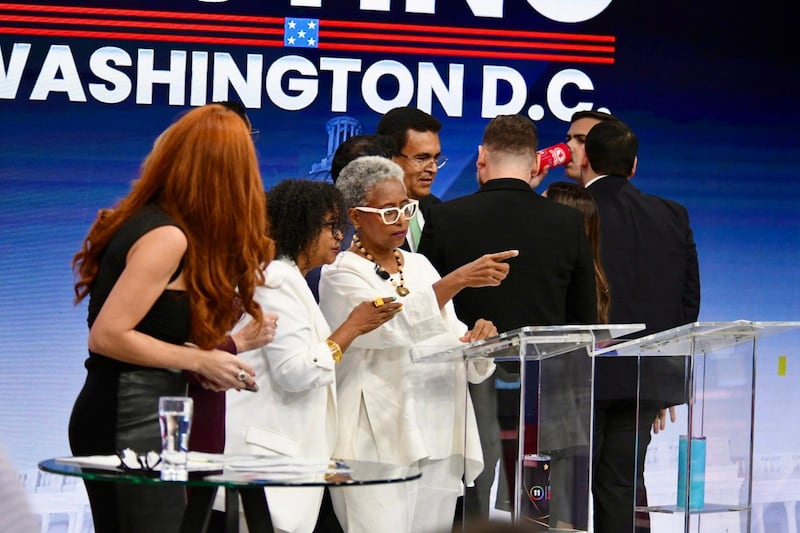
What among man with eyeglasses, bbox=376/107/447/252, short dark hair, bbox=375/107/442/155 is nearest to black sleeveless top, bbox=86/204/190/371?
man with eyeglasses, bbox=376/107/447/252

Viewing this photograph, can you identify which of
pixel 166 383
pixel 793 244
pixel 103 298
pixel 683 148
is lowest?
pixel 166 383

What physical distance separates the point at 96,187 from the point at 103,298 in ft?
11.7

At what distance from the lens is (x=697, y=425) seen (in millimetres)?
3414

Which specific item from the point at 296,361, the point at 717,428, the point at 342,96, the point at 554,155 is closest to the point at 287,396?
the point at 296,361

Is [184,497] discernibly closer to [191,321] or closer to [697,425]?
[191,321]

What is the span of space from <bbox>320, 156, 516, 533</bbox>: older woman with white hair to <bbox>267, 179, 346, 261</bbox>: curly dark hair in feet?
0.53

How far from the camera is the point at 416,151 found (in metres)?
4.75

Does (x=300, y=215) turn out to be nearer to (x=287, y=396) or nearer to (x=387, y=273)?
(x=387, y=273)

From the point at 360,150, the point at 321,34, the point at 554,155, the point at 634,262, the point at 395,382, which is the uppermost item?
the point at 321,34

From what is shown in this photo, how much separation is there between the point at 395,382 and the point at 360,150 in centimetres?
98

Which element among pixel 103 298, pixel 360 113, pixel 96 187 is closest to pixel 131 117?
pixel 96 187

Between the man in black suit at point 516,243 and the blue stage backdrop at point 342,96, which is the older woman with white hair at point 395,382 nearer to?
the man in black suit at point 516,243

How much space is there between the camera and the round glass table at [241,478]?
6.91 ft

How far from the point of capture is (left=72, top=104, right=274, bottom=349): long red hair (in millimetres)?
2730
